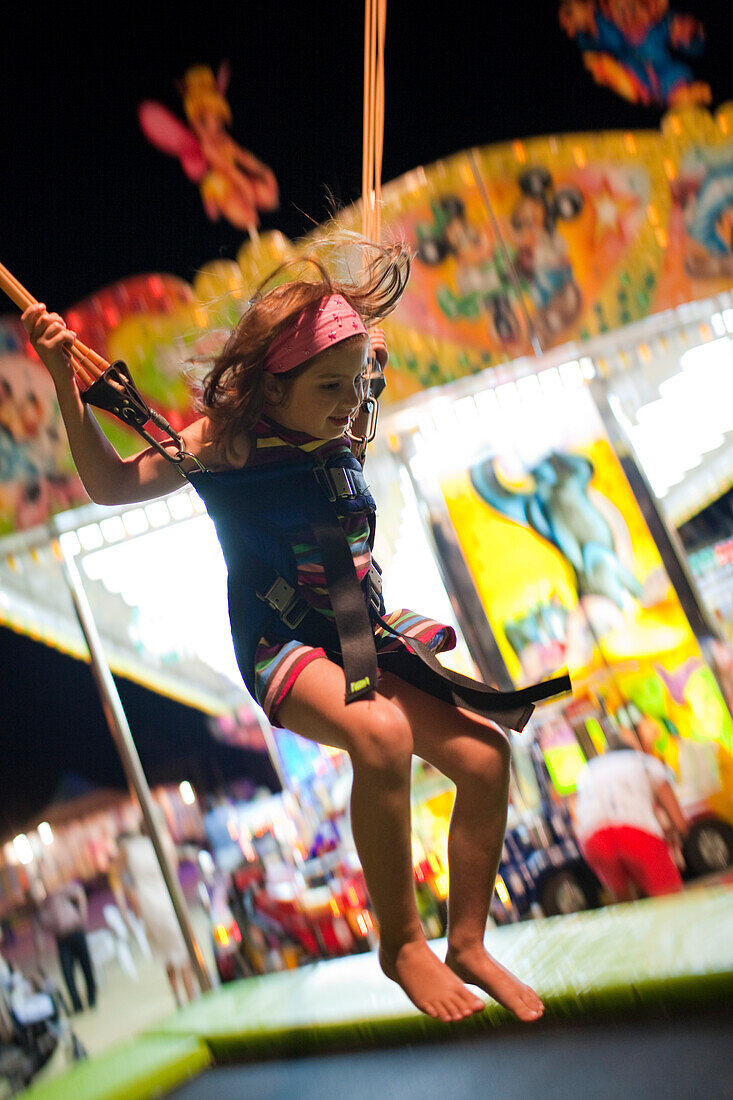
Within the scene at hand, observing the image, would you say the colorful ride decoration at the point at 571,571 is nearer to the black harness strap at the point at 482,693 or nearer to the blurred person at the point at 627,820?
the blurred person at the point at 627,820

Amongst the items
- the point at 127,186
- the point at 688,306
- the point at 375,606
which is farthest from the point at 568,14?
the point at 375,606

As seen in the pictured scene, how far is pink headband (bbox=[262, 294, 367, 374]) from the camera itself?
1.33 m

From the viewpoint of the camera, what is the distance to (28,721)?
3621mm

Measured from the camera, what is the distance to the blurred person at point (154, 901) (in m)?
3.55

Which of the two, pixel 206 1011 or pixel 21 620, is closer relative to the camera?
pixel 206 1011

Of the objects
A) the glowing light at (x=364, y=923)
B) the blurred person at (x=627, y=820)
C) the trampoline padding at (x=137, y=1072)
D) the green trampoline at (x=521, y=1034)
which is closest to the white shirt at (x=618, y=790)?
→ the blurred person at (x=627, y=820)

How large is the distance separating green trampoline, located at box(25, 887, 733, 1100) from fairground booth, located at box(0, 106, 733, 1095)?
1.18m

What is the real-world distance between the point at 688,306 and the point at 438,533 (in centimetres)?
130

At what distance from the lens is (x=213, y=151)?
2799 millimetres

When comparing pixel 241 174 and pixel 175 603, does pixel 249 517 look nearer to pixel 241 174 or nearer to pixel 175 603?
pixel 241 174

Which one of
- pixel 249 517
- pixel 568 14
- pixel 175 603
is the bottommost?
pixel 249 517

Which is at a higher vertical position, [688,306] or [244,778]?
[688,306]

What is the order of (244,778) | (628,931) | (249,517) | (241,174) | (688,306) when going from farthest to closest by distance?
(244,778) < (688,306) < (241,174) < (628,931) < (249,517)

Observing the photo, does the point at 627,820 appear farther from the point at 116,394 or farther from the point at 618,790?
the point at 116,394
